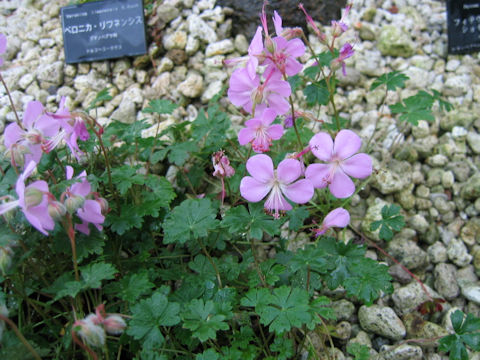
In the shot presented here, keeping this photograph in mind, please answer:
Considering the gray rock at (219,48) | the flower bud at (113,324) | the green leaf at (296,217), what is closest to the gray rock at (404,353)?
the green leaf at (296,217)

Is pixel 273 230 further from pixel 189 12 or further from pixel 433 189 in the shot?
pixel 189 12

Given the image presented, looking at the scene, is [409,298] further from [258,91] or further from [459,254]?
[258,91]

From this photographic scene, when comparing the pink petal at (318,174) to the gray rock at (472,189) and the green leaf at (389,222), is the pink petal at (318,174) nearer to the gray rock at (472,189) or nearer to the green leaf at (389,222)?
the green leaf at (389,222)

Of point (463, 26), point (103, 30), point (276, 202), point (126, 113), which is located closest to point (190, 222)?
point (276, 202)

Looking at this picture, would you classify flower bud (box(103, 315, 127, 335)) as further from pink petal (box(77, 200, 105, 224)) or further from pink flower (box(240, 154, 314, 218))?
pink flower (box(240, 154, 314, 218))

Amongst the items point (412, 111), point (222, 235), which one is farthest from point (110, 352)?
point (412, 111)
